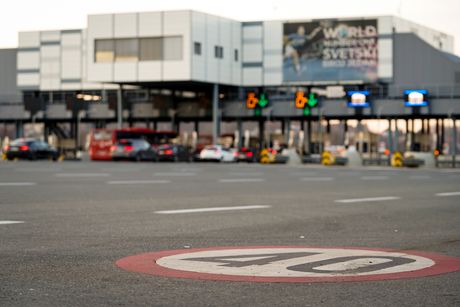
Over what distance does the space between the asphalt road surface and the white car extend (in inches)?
1816

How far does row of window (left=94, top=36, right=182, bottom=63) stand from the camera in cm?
7962

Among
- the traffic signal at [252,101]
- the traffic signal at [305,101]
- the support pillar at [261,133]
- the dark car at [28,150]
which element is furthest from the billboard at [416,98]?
the dark car at [28,150]

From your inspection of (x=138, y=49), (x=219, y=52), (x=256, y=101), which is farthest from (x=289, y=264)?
(x=219, y=52)

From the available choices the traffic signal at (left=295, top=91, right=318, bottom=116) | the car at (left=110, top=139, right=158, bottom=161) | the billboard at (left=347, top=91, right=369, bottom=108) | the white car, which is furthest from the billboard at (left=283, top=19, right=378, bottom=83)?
the car at (left=110, top=139, right=158, bottom=161)

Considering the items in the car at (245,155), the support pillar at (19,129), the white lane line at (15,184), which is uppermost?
the support pillar at (19,129)

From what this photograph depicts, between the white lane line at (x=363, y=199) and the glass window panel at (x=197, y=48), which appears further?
the glass window panel at (x=197, y=48)

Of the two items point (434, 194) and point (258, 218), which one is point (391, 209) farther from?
point (434, 194)

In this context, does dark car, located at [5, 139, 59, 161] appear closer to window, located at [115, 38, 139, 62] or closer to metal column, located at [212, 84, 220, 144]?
window, located at [115, 38, 139, 62]

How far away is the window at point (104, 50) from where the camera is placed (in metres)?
81.9

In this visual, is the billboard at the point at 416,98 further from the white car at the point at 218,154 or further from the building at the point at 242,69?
the white car at the point at 218,154

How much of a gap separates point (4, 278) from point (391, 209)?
10801 millimetres

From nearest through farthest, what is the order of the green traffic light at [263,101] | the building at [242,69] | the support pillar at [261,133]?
1. the building at [242,69]
2. the green traffic light at [263,101]
3. the support pillar at [261,133]

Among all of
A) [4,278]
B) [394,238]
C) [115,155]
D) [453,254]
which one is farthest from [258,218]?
[115,155]

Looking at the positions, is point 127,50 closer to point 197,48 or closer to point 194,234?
point 197,48
